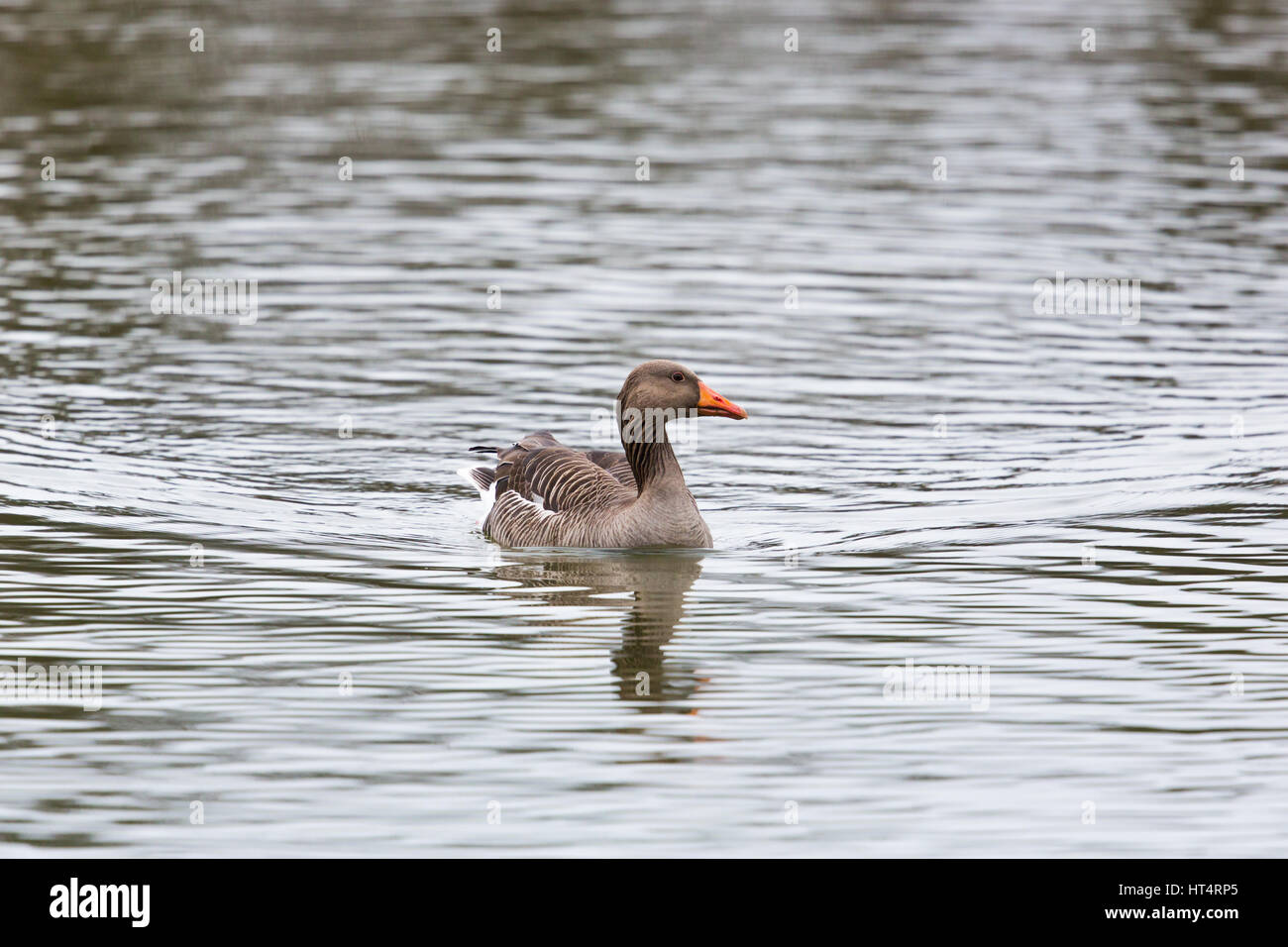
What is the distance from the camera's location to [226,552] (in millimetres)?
16500

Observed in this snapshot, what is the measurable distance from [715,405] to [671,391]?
0.41 meters

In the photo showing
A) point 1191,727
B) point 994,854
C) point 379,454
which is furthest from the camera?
point 379,454

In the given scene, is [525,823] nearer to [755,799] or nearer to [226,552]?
[755,799]

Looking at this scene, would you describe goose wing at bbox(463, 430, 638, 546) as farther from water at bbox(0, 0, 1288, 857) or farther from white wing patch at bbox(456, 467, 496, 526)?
water at bbox(0, 0, 1288, 857)

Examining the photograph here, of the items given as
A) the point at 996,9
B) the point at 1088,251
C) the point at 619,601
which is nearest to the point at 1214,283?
the point at 1088,251

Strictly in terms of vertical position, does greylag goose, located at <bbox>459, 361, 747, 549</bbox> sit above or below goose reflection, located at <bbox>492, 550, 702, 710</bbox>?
above

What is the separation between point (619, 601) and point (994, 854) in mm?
5555

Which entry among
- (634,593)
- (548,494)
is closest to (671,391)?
(548,494)

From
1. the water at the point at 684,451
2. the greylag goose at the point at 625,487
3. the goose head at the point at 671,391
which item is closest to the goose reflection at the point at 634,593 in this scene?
the water at the point at 684,451

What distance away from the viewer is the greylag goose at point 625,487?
54.2 ft

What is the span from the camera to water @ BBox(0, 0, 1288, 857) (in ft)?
37.4

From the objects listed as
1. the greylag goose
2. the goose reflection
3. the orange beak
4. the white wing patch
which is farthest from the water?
the orange beak

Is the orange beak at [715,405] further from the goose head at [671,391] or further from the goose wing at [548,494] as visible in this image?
the goose wing at [548,494]

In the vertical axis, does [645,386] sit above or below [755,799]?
above
